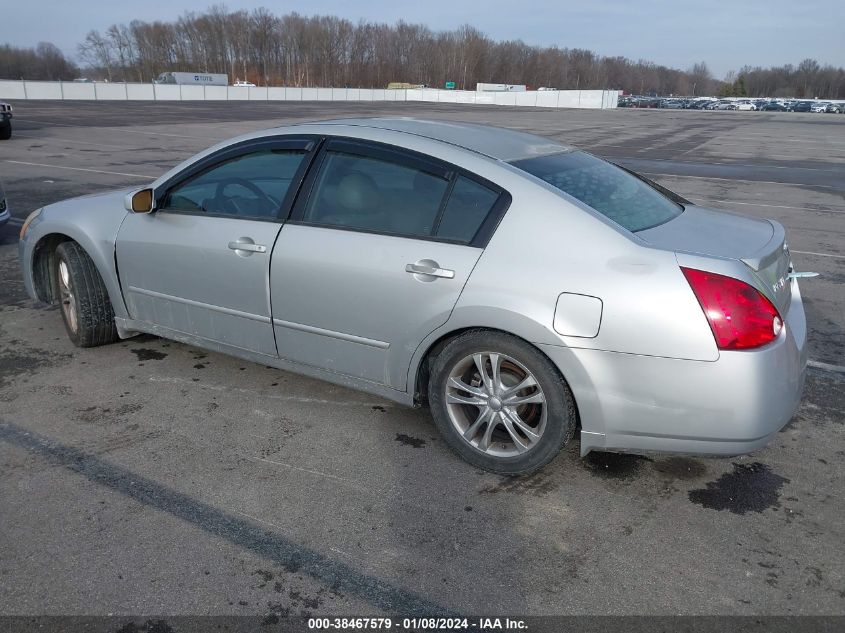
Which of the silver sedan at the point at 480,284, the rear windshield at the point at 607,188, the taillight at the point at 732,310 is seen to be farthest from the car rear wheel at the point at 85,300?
the taillight at the point at 732,310

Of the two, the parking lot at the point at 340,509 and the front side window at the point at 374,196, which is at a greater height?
the front side window at the point at 374,196

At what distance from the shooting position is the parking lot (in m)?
2.44

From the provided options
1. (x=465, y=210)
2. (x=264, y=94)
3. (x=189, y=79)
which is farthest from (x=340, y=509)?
(x=189, y=79)

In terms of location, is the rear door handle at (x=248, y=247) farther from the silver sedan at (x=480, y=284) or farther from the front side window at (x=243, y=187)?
the front side window at (x=243, y=187)

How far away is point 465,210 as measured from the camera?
126 inches

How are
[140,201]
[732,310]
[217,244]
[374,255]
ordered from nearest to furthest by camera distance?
[732,310]
[374,255]
[217,244]
[140,201]

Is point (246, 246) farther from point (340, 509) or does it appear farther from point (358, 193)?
point (340, 509)

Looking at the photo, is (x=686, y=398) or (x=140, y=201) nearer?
(x=686, y=398)

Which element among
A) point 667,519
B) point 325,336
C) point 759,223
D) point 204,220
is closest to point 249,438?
point 325,336

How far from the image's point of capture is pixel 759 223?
3670 millimetres

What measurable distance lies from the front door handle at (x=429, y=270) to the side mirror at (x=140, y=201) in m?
1.82

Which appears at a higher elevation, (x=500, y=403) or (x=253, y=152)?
(x=253, y=152)

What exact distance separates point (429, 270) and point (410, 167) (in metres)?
0.58

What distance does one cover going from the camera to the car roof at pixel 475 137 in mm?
3446
